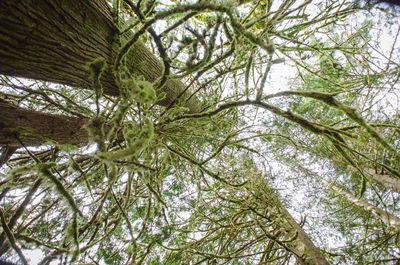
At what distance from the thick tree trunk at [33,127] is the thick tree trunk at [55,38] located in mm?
269

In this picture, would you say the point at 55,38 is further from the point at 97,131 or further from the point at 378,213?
the point at 378,213

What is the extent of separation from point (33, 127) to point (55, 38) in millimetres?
632

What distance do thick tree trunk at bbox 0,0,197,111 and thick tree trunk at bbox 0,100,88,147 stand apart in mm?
269

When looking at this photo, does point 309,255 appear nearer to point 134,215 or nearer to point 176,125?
point 176,125

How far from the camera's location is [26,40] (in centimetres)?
115

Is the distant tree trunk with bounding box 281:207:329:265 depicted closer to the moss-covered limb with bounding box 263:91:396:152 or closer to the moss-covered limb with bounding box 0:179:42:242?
the moss-covered limb with bounding box 263:91:396:152

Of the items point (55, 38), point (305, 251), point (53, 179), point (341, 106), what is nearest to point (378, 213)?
point (305, 251)

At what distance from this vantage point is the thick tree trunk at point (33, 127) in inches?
58.3

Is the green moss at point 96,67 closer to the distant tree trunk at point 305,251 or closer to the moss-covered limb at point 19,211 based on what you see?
the moss-covered limb at point 19,211

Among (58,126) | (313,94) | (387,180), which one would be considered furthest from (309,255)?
(387,180)

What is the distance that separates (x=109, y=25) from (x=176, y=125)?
39.7 inches

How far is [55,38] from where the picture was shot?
125cm

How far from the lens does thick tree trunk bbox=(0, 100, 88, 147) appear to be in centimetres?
148

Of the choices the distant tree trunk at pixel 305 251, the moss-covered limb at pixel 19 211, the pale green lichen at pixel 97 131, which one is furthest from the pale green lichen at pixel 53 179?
the distant tree trunk at pixel 305 251
